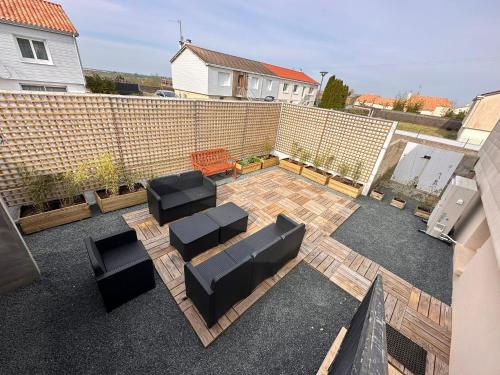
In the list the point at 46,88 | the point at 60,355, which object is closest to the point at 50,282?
the point at 60,355

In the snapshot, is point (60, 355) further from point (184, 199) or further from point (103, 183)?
point (103, 183)

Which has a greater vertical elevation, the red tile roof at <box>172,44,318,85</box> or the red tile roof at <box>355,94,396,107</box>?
the red tile roof at <box>172,44,318,85</box>

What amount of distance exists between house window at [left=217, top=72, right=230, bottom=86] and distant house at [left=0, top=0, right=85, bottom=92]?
9472 millimetres

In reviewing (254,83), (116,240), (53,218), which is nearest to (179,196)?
(116,240)

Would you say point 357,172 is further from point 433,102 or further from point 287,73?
point 433,102

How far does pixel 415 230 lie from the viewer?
19.1 ft

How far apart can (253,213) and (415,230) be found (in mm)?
4657

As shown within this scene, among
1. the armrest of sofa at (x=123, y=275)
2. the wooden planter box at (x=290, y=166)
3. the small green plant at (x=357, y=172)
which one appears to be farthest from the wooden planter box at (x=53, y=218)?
the small green plant at (x=357, y=172)

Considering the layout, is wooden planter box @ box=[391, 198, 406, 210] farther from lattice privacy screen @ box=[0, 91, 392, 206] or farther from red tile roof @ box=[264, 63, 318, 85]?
red tile roof @ box=[264, 63, 318, 85]

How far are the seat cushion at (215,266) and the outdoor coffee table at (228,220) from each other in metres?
0.75

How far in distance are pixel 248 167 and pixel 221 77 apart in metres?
13.3

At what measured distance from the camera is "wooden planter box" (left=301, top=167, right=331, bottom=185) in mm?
7860

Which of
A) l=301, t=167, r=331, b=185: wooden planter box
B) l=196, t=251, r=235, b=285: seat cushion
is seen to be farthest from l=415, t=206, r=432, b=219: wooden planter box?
l=196, t=251, r=235, b=285: seat cushion

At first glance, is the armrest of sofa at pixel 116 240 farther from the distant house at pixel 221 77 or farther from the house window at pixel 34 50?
the distant house at pixel 221 77
